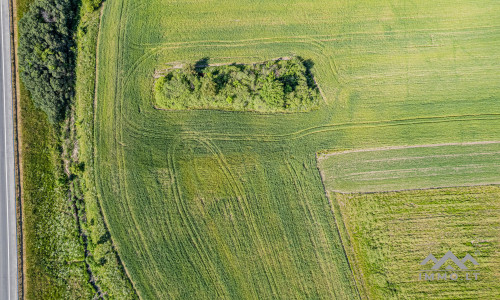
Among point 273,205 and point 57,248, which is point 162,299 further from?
point 273,205

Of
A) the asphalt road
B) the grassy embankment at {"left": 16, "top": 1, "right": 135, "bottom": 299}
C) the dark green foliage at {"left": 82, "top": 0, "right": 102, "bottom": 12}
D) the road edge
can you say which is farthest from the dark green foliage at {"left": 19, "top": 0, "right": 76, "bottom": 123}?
the asphalt road

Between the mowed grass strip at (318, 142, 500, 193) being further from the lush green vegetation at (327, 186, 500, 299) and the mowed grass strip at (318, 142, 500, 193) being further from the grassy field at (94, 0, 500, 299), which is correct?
the grassy field at (94, 0, 500, 299)

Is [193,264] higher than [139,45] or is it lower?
lower

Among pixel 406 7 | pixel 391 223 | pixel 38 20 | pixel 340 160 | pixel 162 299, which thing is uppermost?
pixel 406 7

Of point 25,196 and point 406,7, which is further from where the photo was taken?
point 406,7

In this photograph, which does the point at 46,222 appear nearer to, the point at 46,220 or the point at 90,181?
the point at 46,220

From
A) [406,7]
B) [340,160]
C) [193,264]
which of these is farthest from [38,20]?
[406,7]

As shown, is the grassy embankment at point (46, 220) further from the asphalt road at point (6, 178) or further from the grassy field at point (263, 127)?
the grassy field at point (263, 127)
